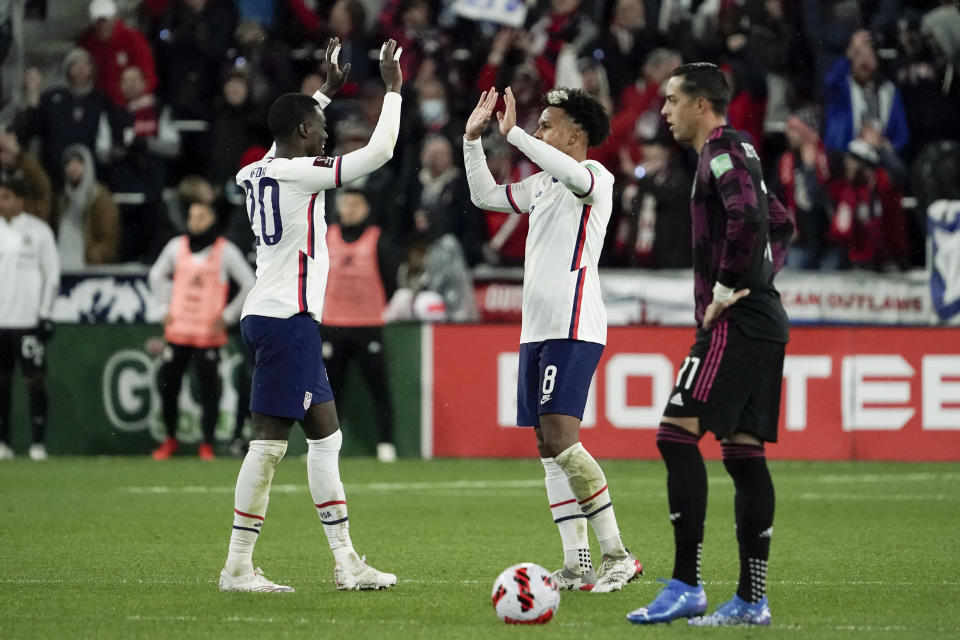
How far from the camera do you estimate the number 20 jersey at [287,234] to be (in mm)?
7355

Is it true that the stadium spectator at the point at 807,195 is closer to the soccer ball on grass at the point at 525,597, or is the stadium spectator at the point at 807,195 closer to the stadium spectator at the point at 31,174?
the stadium spectator at the point at 31,174

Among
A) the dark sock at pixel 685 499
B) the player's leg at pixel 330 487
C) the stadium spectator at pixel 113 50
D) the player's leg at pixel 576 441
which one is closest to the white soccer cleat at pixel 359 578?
the player's leg at pixel 330 487

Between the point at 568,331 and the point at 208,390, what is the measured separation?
26.0ft

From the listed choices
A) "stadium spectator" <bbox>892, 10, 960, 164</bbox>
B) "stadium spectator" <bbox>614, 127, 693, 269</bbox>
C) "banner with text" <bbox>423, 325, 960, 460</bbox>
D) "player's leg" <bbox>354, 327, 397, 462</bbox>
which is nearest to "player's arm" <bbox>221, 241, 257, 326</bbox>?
"player's leg" <bbox>354, 327, 397, 462</bbox>

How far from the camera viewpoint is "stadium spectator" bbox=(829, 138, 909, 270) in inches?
631

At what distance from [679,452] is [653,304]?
936cm

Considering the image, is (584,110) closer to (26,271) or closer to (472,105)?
(26,271)

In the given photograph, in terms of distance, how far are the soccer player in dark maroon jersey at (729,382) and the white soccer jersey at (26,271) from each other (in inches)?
394

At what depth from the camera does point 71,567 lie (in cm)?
812

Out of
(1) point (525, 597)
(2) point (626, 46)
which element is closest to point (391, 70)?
(1) point (525, 597)

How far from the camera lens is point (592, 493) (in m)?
7.52

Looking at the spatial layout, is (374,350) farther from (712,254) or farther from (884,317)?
(712,254)

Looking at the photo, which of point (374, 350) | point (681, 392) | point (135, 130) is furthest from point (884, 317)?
point (681, 392)

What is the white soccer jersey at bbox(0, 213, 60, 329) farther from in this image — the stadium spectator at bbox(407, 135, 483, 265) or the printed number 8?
the printed number 8
